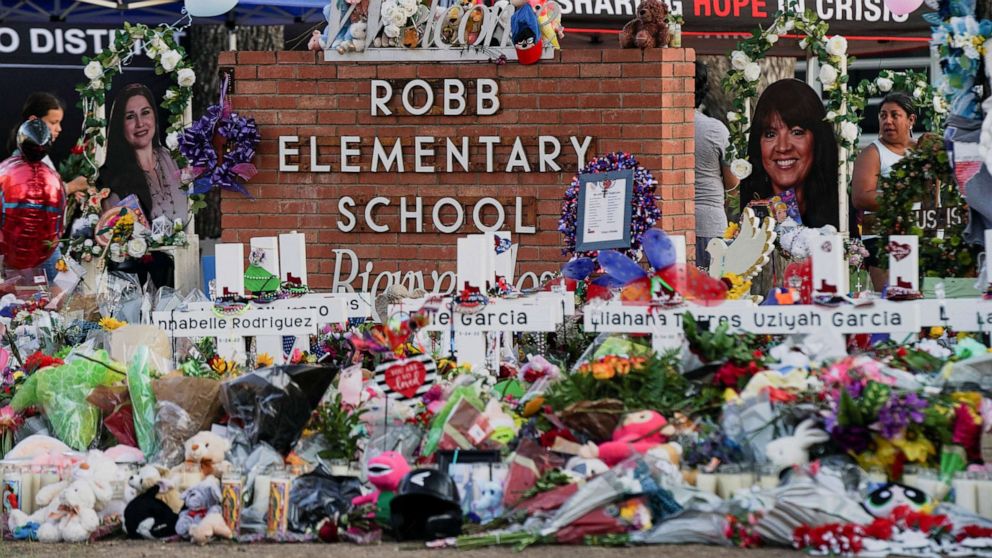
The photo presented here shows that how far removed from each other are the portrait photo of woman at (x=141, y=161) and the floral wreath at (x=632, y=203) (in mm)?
4966

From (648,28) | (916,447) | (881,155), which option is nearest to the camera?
(916,447)

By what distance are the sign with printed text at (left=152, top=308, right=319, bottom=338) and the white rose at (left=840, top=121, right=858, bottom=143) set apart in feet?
18.6

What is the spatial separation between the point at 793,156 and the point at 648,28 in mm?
2628

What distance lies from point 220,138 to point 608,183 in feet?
8.96

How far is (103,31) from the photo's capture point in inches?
564

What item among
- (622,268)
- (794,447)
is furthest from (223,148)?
(794,447)

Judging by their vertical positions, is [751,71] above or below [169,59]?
below

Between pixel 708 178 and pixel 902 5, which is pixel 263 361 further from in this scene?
pixel 902 5

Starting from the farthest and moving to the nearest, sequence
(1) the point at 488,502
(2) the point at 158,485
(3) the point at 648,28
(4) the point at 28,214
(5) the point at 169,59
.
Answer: (5) the point at 169,59 < (4) the point at 28,214 < (3) the point at 648,28 < (2) the point at 158,485 < (1) the point at 488,502

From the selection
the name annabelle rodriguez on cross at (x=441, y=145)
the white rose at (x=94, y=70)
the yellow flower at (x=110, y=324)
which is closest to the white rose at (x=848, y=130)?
the name annabelle rodriguez on cross at (x=441, y=145)

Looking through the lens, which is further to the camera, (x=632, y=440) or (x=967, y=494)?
(x=632, y=440)

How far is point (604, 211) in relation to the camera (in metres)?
8.77

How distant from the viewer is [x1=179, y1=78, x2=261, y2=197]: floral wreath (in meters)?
10.3

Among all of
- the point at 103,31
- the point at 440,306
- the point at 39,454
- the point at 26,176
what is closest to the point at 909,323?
the point at 440,306
